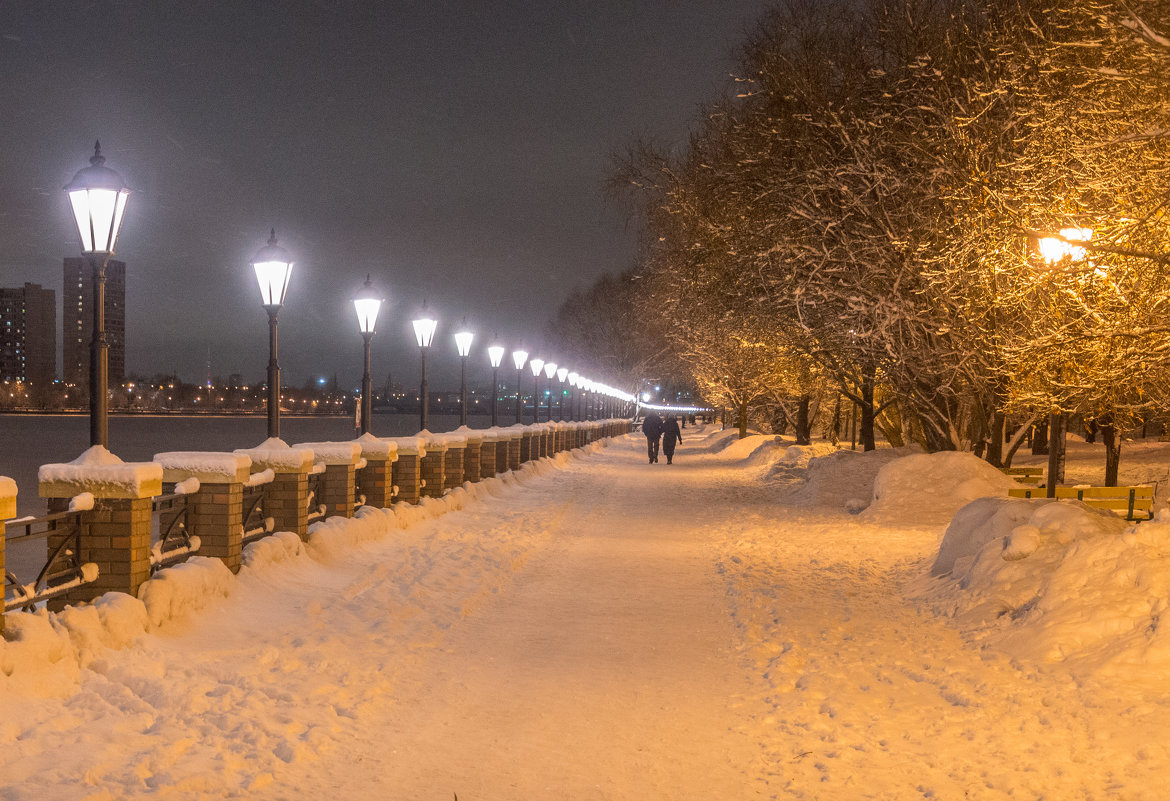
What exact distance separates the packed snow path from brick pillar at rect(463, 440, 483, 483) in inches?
371

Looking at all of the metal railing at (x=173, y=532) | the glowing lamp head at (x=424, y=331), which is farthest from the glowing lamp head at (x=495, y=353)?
the metal railing at (x=173, y=532)

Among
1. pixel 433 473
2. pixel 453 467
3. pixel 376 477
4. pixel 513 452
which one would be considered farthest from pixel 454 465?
pixel 513 452

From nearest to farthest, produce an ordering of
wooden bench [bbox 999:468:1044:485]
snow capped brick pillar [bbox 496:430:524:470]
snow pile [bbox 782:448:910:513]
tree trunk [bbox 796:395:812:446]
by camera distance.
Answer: wooden bench [bbox 999:468:1044:485]
snow pile [bbox 782:448:910:513]
snow capped brick pillar [bbox 496:430:524:470]
tree trunk [bbox 796:395:812:446]

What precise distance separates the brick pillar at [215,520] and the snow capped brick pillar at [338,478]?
3674mm

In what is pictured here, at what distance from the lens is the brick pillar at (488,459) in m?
21.4

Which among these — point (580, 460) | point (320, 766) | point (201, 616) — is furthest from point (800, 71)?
point (580, 460)

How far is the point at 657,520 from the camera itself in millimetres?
16672

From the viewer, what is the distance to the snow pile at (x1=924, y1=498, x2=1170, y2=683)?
6.71 metres

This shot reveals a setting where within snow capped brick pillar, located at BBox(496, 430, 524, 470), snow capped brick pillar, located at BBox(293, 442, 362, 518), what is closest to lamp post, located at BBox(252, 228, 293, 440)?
snow capped brick pillar, located at BBox(293, 442, 362, 518)

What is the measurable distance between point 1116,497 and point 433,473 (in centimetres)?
1073

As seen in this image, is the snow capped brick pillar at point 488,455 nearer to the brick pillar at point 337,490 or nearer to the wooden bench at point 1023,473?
the brick pillar at point 337,490

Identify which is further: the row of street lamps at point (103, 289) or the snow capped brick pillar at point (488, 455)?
the snow capped brick pillar at point (488, 455)

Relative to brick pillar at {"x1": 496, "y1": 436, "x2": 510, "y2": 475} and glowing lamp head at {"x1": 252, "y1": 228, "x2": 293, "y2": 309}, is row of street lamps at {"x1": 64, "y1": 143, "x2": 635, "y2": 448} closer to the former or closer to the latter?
glowing lamp head at {"x1": 252, "y1": 228, "x2": 293, "y2": 309}

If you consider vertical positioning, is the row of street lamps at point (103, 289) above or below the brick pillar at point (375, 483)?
above
